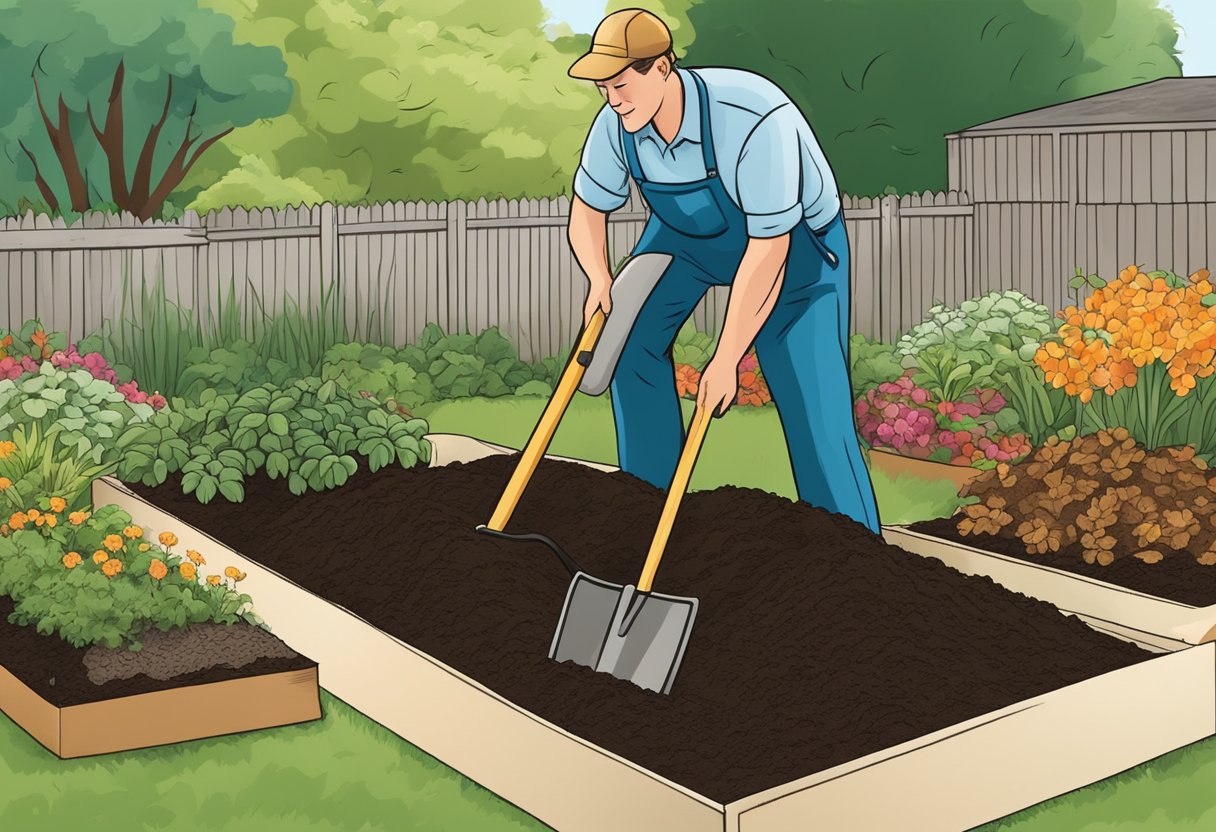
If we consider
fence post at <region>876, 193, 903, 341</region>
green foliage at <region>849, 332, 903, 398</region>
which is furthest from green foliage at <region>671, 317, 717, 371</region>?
fence post at <region>876, 193, 903, 341</region>

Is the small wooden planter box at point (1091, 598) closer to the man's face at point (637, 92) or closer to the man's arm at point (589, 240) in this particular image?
the man's arm at point (589, 240)

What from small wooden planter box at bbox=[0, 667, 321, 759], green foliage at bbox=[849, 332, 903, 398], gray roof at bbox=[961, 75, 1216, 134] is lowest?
small wooden planter box at bbox=[0, 667, 321, 759]

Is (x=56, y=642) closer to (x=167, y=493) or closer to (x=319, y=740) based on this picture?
(x=319, y=740)

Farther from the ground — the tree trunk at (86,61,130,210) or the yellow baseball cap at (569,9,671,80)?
the tree trunk at (86,61,130,210)

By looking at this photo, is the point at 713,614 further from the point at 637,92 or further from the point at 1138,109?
the point at 1138,109

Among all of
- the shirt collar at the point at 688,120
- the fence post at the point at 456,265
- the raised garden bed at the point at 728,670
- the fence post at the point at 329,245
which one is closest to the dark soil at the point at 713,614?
the raised garden bed at the point at 728,670

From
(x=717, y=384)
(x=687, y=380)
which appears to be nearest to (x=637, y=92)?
(x=717, y=384)

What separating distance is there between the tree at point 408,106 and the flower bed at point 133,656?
14.6 metres

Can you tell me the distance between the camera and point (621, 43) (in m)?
4.65

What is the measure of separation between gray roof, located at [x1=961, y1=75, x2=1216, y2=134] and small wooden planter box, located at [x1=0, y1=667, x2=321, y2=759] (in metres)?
9.75

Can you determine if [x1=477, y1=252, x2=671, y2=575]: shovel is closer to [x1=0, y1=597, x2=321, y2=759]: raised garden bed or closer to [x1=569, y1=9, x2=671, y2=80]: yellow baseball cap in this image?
[x1=569, y1=9, x2=671, y2=80]: yellow baseball cap

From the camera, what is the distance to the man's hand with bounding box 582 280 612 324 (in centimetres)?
521

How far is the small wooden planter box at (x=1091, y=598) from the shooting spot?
4816mm

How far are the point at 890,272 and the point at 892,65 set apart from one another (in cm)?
758
